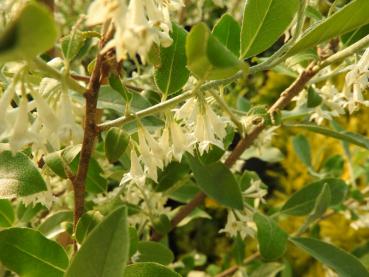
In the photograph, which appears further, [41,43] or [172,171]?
[172,171]

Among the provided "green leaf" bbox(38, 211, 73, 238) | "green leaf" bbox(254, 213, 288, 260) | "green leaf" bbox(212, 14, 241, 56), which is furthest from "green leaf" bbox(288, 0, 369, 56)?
"green leaf" bbox(38, 211, 73, 238)

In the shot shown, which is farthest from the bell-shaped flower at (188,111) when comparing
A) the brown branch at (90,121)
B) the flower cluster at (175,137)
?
the brown branch at (90,121)

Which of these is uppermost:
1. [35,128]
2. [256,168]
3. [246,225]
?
[35,128]

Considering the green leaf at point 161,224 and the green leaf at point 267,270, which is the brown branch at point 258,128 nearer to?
the green leaf at point 161,224

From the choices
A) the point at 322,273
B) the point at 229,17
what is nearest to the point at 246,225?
the point at 229,17

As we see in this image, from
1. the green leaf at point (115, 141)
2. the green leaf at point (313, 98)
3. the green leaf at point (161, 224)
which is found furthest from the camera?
the green leaf at point (161, 224)

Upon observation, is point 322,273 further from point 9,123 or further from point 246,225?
point 9,123
